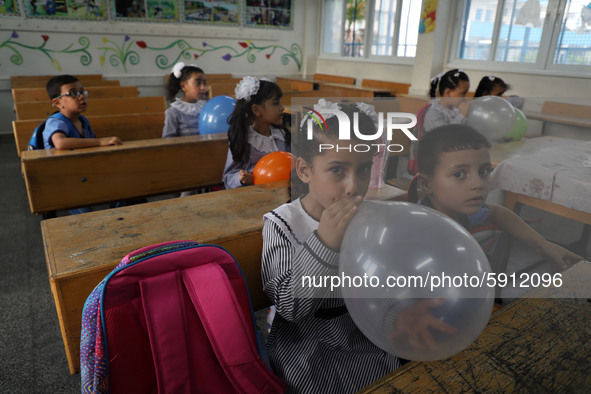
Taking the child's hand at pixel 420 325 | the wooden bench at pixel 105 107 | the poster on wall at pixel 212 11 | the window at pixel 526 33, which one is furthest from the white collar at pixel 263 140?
the poster on wall at pixel 212 11

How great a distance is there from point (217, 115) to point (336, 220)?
203cm

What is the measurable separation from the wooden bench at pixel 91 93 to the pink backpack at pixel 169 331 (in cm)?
357

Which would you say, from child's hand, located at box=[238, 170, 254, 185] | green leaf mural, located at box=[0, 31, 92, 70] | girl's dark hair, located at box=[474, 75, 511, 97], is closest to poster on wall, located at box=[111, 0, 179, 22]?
green leaf mural, located at box=[0, 31, 92, 70]

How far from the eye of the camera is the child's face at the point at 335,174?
500 millimetres

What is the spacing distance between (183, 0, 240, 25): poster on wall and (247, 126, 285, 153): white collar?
554 cm

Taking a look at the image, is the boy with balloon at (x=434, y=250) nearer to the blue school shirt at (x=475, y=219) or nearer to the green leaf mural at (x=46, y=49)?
the blue school shirt at (x=475, y=219)

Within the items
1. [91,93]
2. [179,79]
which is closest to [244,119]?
[179,79]

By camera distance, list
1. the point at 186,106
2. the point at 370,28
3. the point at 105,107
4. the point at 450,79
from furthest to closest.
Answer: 1. the point at 370,28
2. the point at 105,107
3. the point at 186,106
4. the point at 450,79

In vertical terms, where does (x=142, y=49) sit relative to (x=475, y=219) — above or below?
above

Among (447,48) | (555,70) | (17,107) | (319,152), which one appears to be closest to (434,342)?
(319,152)

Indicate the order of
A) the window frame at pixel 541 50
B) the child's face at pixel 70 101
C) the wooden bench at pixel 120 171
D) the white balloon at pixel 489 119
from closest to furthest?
the white balloon at pixel 489 119 → the wooden bench at pixel 120 171 → the child's face at pixel 70 101 → the window frame at pixel 541 50

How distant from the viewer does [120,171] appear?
1.92m

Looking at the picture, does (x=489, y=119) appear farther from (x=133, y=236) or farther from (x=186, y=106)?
(x=186, y=106)

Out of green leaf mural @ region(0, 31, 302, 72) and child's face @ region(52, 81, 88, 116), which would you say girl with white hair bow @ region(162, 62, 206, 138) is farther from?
green leaf mural @ region(0, 31, 302, 72)
